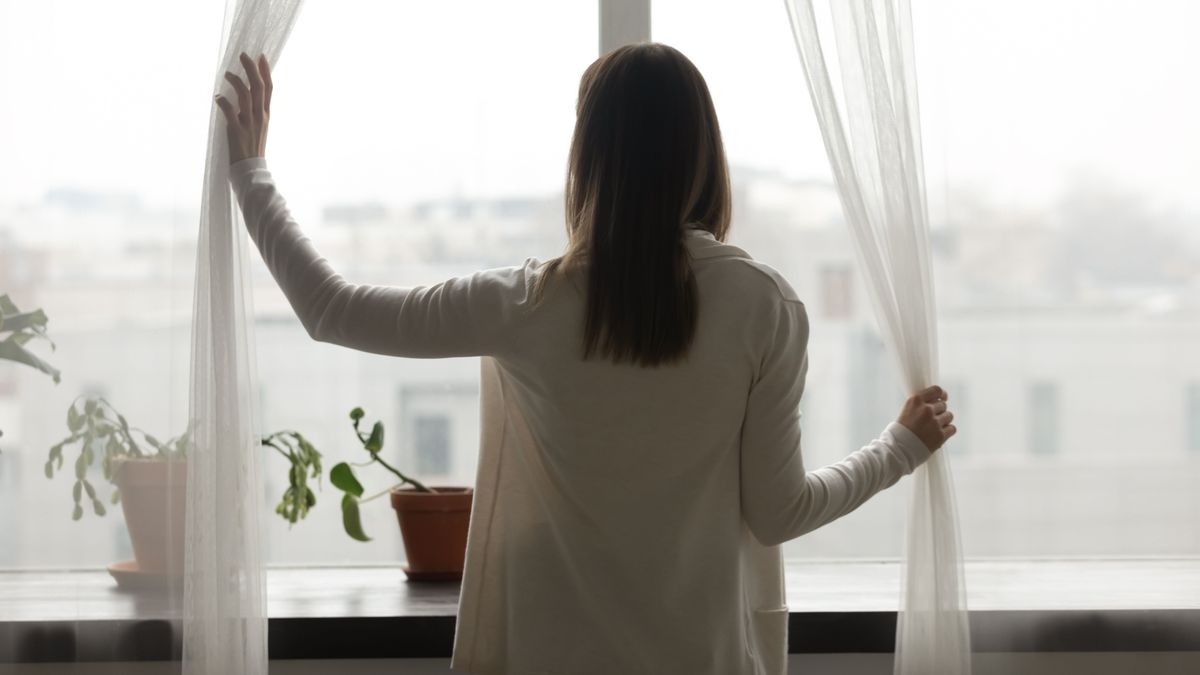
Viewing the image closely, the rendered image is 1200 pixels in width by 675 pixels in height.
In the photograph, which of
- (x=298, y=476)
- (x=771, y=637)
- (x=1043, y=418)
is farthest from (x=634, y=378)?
(x=1043, y=418)

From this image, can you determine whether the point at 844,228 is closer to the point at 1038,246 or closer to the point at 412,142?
the point at 1038,246

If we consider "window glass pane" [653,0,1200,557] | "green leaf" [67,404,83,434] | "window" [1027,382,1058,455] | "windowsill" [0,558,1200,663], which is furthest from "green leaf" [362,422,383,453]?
"window" [1027,382,1058,455]

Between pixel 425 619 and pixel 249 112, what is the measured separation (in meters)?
0.75

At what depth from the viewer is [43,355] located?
5.65 ft

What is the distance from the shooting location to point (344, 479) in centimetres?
186

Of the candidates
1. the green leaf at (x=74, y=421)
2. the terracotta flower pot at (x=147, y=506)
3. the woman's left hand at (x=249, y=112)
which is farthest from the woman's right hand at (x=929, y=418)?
the green leaf at (x=74, y=421)

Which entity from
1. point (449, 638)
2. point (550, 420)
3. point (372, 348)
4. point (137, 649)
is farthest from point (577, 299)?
point (137, 649)

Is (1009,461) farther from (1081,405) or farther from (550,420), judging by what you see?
(550,420)

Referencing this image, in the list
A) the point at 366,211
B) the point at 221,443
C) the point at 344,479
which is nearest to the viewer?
the point at 221,443

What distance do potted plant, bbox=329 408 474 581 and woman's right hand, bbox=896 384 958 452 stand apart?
74 cm

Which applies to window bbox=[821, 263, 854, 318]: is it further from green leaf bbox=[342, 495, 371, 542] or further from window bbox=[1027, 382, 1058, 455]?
green leaf bbox=[342, 495, 371, 542]

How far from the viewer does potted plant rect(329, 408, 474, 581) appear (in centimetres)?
186

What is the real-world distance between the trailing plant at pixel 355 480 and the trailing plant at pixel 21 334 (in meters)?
0.45

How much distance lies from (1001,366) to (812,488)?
688 mm
